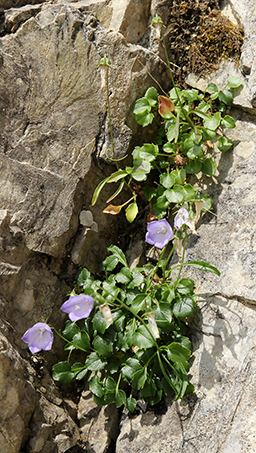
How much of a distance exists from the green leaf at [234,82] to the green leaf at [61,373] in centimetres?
223

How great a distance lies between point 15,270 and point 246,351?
152 centimetres

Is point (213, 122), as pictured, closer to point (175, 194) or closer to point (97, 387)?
point (175, 194)

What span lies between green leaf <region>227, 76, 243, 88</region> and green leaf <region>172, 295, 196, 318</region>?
4.97ft

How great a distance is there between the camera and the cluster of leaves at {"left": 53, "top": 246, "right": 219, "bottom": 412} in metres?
2.37

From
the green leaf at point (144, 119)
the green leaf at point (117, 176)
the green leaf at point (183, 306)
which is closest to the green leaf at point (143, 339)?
the green leaf at point (183, 306)

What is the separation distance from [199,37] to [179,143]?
0.87 meters

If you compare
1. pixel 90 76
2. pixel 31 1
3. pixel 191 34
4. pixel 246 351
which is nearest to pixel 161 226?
pixel 246 351

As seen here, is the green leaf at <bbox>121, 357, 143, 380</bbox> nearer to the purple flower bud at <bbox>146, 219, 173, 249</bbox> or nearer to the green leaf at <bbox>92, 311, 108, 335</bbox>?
the green leaf at <bbox>92, 311, 108, 335</bbox>

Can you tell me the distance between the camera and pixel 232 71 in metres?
2.90

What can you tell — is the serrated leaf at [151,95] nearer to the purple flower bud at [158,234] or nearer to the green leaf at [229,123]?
the green leaf at [229,123]

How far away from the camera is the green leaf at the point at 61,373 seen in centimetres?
257

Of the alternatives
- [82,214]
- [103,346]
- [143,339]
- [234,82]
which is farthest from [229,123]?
[103,346]

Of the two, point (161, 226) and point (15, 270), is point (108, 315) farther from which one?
point (15, 270)

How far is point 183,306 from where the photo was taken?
243cm
